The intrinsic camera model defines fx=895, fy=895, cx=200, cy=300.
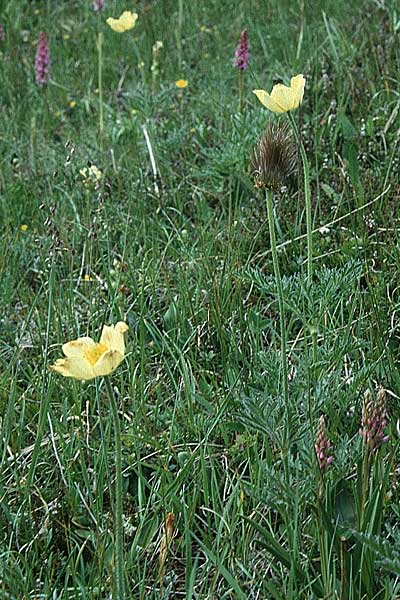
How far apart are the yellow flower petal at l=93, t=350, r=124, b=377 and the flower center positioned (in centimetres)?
7

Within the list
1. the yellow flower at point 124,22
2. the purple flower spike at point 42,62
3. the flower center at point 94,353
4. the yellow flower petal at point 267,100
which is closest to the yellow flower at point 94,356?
the flower center at point 94,353

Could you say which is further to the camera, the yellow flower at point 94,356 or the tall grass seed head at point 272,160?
the tall grass seed head at point 272,160

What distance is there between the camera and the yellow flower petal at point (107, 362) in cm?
135

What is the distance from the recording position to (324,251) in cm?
252

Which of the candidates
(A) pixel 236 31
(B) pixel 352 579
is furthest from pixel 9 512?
(A) pixel 236 31

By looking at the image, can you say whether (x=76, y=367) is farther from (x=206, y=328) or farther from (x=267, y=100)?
(x=206, y=328)

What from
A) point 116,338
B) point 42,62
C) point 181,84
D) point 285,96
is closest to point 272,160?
point 285,96

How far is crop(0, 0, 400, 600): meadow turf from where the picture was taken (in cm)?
158

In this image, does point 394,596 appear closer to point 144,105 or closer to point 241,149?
Answer: point 241,149

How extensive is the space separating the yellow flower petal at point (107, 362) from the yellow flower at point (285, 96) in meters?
0.67

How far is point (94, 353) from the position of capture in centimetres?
145

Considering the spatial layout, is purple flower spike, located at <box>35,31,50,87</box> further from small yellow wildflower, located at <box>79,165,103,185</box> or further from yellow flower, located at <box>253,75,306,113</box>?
yellow flower, located at <box>253,75,306,113</box>

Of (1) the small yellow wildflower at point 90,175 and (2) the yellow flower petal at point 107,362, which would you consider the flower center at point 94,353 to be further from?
(1) the small yellow wildflower at point 90,175

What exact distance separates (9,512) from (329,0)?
10.4 feet
